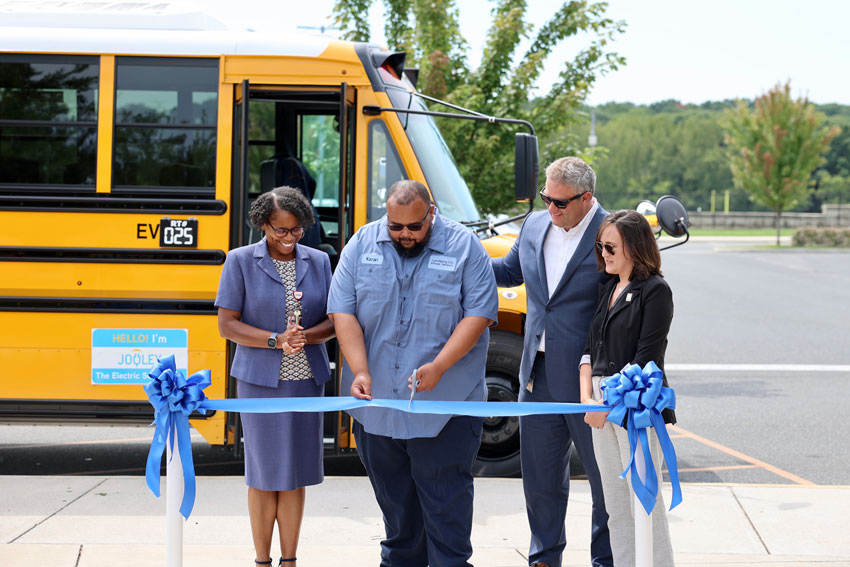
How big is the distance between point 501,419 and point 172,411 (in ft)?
10.6

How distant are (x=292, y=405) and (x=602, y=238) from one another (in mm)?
1445

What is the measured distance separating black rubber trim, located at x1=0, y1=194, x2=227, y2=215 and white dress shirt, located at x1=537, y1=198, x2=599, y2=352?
2.39 m

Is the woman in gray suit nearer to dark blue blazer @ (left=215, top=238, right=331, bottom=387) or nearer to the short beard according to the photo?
dark blue blazer @ (left=215, top=238, right=331, bottom=387)

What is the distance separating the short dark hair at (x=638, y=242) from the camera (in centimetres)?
412

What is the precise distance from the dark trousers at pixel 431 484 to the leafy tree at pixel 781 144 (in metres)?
41.1

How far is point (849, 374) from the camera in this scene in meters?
11.3

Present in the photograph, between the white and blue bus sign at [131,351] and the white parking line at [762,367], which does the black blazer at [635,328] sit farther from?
the white parking line at [762,367]

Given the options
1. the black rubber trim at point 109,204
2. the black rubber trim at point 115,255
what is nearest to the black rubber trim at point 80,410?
the black rubber trim at point 115,255

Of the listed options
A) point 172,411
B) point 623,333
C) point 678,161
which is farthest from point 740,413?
point 678,161

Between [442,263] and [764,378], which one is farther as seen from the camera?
[764,378]

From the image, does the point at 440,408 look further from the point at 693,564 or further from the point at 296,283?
the point at 693,564

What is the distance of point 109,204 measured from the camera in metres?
6.24

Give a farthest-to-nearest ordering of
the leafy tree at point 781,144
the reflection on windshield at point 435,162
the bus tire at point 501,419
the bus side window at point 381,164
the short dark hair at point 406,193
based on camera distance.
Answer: the leafy tree at point 781,144
the bus tire at point 501,419
the reflection on windshield at point 435,162
the bus side window at point 381,164
the short dark hair at point 406,193

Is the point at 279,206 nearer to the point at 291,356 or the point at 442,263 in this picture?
the point at 291,356
